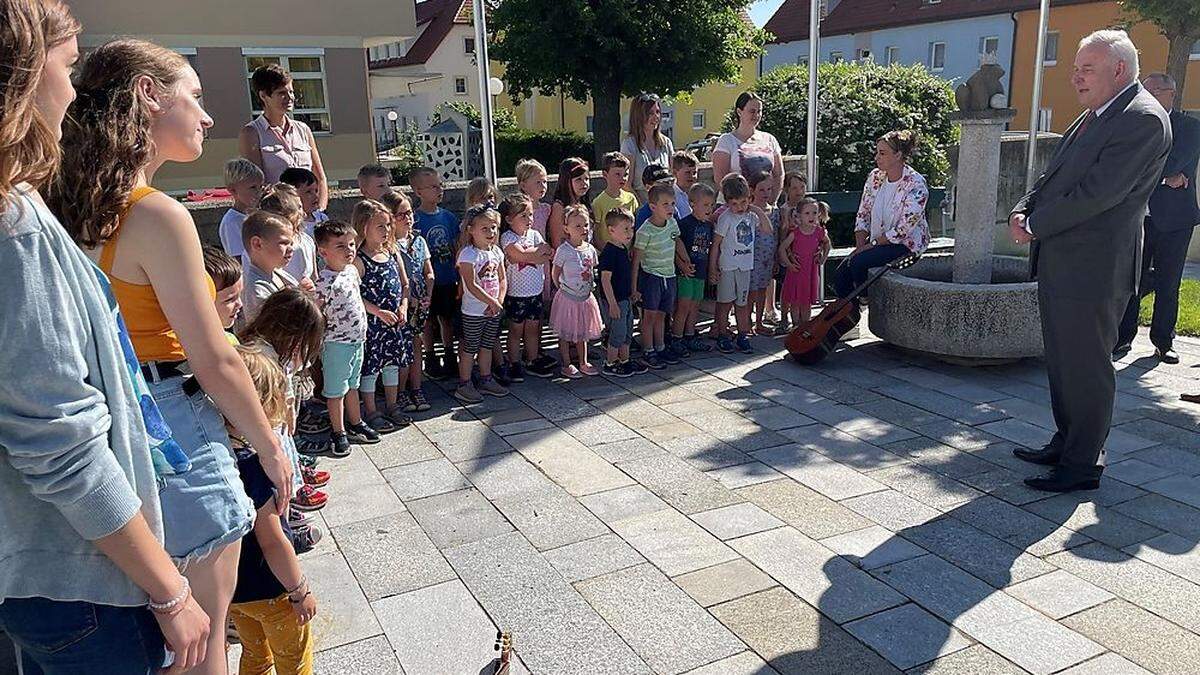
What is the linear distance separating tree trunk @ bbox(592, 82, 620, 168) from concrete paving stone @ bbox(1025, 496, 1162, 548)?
58.2ft

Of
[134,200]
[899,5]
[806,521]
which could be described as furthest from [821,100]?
[899,5]

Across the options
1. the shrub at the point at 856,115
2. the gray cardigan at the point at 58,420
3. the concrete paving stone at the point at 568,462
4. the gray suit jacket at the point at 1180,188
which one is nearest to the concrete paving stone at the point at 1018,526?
the concrete paving stone at the point at 568,462

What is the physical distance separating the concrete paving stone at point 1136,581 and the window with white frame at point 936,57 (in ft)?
127

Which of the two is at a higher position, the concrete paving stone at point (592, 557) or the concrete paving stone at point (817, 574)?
the concrete paving stone at point (592, 557)

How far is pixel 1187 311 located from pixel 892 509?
5500 millimetres

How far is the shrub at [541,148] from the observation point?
93.7 ft

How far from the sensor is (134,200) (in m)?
1.81

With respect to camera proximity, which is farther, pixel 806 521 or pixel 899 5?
pixel 899 5

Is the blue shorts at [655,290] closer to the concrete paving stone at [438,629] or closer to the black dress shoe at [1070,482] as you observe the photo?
the black dress shoe at [1070,482]

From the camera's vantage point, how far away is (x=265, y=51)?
2089cm

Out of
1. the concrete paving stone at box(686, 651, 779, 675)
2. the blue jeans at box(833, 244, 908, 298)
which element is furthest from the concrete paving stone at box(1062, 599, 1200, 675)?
the blue jeans at box(833, 244, 908, 298)

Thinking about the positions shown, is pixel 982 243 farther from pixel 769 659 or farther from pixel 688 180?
pixel 769 659

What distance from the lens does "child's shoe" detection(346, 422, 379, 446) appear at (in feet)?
17.1

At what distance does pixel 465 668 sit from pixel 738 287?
15.3 feet
